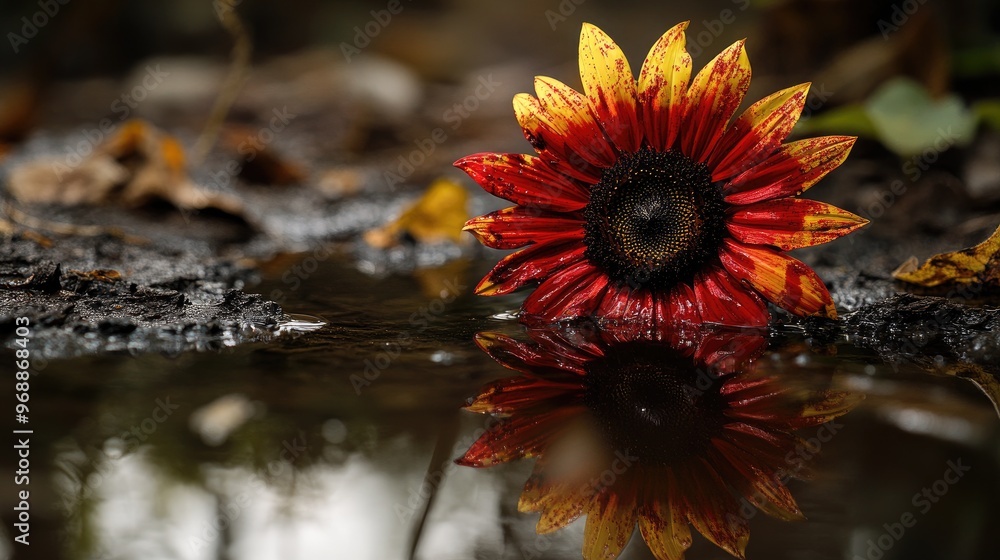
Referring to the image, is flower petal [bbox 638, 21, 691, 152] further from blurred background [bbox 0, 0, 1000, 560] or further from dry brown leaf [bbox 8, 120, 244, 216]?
dry brown leaf [bbox 8, 120, 244, 216]

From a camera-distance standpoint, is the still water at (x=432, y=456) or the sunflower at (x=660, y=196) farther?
the sunflower at (x=660, y=196)

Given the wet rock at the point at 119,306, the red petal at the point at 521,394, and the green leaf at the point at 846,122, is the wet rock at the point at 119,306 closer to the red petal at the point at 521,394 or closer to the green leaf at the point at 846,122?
the red petal at the point at 521,394

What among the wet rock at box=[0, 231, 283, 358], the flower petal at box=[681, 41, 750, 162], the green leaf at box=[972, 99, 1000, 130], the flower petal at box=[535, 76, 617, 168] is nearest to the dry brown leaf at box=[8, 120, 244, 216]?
the wet rock at box=[0, 231, 283, 358]

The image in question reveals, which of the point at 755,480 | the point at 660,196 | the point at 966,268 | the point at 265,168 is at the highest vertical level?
the point at 265,168

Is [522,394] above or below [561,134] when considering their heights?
below

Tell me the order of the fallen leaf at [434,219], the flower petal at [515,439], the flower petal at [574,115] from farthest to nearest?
the fallen leaf at [434,219]
the flower petal at [574,115]
the flower petal at [515,439]

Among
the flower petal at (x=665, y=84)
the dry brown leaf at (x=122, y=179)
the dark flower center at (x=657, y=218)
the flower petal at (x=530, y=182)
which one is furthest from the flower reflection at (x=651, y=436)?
the dry brown leaf at (x=122, y=179)

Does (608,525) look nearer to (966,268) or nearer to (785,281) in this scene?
(785,281)

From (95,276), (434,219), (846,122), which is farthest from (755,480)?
(846,122)
